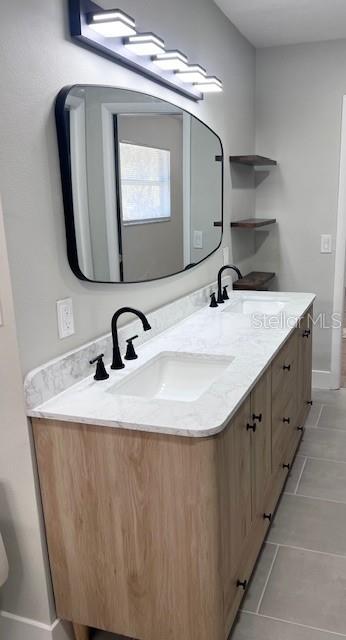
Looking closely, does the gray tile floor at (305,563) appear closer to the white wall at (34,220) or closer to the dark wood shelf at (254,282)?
the white wall at (34,220)

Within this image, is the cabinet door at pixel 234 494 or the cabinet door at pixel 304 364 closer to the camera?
the cabinet door at pixel 234 494

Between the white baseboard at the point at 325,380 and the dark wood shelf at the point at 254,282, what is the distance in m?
0.86

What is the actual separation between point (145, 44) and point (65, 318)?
3.39 feet

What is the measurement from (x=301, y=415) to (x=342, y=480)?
0.43m

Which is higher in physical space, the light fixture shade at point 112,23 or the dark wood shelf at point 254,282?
the light fixture shade at point 112,23

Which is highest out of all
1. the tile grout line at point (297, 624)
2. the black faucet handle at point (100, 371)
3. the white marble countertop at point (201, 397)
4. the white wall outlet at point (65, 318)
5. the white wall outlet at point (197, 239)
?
the white wall outlet at point (197, 239)

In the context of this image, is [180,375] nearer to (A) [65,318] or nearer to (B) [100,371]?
(B) [100,371]

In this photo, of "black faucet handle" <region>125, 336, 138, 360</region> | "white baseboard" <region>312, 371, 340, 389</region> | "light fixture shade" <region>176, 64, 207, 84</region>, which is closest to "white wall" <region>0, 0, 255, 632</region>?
"black faucet handle" <region>125, 336, 138, 360</region>

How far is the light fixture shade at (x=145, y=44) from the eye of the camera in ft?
6.00

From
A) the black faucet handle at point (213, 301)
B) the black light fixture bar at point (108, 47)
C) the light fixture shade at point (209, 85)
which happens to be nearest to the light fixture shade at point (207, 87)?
the light fixture shade at point (209, 85)

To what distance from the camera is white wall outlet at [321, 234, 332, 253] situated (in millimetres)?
3801

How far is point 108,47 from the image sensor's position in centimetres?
177

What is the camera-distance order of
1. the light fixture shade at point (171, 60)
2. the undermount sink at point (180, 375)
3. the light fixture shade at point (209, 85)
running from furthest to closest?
the light fixture shade at point (209, 85) < the light fixture shade at point (171, 60) < the undermount sink at point (180, 375)

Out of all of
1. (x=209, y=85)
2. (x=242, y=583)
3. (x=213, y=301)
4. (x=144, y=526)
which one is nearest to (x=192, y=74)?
(x=209, y=85)
